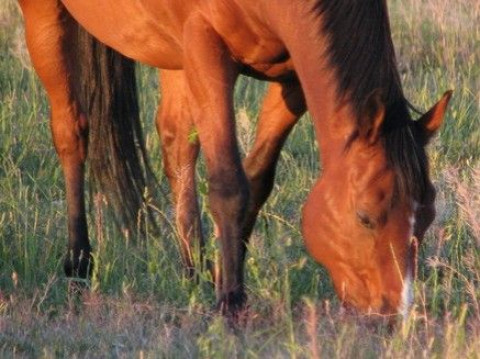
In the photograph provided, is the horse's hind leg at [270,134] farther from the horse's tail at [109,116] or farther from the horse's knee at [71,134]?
the horse's knee at [71,134]

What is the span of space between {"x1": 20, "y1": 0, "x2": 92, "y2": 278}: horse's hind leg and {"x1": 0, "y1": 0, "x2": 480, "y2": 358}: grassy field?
0.63ft

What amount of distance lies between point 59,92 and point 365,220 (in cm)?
212

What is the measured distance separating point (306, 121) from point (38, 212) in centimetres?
184

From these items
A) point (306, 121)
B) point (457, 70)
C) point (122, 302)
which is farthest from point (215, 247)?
point (457, 70)

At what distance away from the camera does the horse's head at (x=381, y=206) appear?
162 inches

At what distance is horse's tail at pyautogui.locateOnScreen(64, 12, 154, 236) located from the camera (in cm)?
578

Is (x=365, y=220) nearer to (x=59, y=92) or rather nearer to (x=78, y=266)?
(x=78, y=266)

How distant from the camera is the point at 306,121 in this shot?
7137 mm

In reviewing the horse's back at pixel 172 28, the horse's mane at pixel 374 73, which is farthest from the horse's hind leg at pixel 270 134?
the horse's mane at pixel 374 73

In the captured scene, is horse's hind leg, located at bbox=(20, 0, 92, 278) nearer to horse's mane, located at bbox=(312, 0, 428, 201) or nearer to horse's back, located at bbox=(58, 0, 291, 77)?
horse's back, located at bbox=(58, 0, 291, 77)

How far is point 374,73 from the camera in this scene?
13.8ft

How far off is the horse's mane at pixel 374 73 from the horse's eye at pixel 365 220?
129 mm

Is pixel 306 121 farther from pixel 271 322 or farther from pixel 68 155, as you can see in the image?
pixel 271 322

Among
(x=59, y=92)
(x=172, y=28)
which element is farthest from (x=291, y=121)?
(x=59, y=92)
